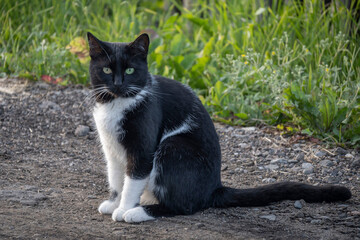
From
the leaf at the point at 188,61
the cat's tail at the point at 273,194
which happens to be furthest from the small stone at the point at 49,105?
the cat's tail at the point at 273,194

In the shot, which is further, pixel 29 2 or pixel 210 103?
pixel 29 2

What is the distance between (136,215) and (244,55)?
2.52 meters

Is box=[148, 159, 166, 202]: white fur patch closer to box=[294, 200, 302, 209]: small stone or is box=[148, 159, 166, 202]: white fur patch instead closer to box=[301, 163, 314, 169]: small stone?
box=[294, 200, 302, 209]: small stone

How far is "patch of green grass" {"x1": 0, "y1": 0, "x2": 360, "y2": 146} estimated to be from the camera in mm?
4473

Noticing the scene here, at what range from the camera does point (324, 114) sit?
170 inches

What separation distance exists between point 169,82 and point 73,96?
7.07 ft

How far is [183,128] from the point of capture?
3.26 m

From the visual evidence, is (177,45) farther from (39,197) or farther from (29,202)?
(29,202)

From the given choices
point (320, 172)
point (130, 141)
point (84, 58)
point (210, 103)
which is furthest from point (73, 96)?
point (320, 172)

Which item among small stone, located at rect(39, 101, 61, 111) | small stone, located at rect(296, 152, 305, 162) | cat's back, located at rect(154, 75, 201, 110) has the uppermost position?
cat's back, located at rect(154, 75, 201, 110)

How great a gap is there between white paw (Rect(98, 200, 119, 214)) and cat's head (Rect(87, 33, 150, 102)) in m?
0.70

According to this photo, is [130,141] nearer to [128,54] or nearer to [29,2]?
[128,54]

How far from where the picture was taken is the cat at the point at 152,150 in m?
3.03

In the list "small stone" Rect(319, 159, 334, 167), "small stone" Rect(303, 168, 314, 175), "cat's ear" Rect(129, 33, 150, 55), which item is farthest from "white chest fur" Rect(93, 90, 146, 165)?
"small stone" Rect(319, 159, 334, 167)
